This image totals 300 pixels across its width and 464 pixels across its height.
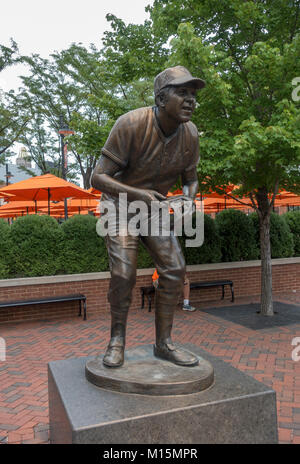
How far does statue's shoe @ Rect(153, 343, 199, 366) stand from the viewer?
10.2 feet

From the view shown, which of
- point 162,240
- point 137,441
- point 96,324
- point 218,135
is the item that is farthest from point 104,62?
point 137,441

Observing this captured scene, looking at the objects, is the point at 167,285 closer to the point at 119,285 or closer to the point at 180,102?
the point at 119,285

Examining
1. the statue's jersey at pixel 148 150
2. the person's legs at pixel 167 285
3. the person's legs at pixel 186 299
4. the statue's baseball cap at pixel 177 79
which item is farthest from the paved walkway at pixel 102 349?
the statue's baseball cap at pixel 177 79

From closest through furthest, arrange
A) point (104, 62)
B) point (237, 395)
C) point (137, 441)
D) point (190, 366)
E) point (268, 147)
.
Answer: point (137, 441), point (237, 395), point (190, 366), point (268, 147), point (104, 62)

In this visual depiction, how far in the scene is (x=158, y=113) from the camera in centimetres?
310

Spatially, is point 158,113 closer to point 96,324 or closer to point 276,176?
point 276,176

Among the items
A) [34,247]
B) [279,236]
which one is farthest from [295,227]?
[34,247]

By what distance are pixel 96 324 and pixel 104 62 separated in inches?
222

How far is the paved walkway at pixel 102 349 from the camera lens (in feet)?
12.5

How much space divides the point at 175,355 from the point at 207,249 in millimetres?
6960

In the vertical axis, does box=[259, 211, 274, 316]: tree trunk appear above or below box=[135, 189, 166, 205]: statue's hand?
below

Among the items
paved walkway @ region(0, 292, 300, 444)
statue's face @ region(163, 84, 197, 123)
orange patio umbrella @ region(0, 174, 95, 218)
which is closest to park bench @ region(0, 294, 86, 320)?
paved walkway @ region(0, 292, 300, 444)

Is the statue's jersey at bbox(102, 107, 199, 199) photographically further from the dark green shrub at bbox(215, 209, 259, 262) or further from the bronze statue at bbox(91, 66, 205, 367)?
the dark green shrub at bbox(215, 209, 259, 262)

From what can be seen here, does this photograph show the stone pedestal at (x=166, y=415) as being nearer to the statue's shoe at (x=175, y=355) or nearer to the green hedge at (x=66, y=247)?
the statue's shoe at (x=175, y=355)
